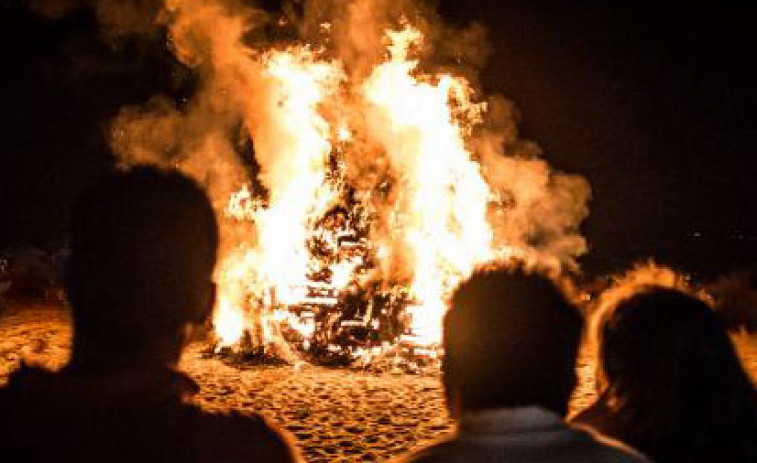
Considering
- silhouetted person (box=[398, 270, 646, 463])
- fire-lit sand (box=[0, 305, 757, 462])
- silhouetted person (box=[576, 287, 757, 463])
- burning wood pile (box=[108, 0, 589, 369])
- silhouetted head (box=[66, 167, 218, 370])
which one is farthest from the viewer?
burning wood pile (box=[108, 0, 589, 369])

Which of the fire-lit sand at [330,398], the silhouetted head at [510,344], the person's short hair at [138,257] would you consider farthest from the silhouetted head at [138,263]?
the fire-lit sand at [330,398]

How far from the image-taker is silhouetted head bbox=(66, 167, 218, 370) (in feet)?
5.41

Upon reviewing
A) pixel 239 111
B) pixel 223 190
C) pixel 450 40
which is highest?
pixel 450 40

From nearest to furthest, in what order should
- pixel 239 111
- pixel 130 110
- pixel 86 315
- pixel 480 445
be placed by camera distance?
pixel 86 315 → pixel 480 445 → pixel 239 111 → pixel 130 110

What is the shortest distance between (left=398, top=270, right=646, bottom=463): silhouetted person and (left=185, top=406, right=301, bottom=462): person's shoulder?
45 cm

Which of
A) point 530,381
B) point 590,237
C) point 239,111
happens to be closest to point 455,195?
point 239,111

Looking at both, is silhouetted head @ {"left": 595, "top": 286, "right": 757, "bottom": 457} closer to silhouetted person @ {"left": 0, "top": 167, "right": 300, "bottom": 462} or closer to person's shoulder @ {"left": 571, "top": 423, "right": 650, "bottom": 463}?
person's shoulder @ {"left": 571, "top": 423, "right": 650, "bottom": 463}

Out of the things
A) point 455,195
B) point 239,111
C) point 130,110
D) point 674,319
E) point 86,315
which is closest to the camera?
point 86,315

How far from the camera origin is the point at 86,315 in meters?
1.68

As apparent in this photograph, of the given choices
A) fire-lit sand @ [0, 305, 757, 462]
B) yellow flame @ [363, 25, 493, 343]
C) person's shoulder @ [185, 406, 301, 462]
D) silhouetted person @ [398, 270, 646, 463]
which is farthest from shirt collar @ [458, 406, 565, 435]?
yellow flame @ [363, 25, 493, 343]

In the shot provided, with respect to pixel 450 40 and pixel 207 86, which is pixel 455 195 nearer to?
pixel 450 40

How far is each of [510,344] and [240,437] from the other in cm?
72

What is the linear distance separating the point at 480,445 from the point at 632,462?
16.0 inches

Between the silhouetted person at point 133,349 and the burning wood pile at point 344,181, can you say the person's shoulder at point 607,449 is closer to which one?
the silhouetted person at point 133,349
